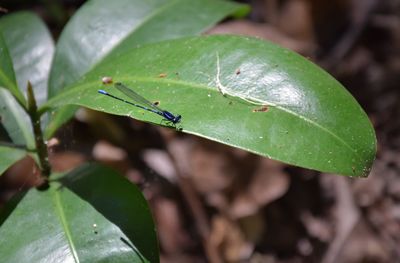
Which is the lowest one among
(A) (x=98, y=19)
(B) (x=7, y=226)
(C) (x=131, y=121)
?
(C) (x=131, y=121)

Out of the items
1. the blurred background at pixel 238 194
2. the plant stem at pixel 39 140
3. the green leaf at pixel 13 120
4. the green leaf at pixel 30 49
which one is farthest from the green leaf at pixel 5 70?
the blurred background at pixel 238 194

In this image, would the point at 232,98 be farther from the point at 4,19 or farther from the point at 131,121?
the point at 131,121

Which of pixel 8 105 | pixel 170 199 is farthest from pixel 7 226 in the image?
pixel 170 199

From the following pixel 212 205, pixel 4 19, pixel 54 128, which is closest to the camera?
pixel 54 128

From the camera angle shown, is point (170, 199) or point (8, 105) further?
point (170, 199)

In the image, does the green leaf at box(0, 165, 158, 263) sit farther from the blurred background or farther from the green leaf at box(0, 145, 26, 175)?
the blurred background

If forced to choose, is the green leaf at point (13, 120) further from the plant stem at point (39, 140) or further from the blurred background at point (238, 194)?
the blurred background at point (238, 194)
